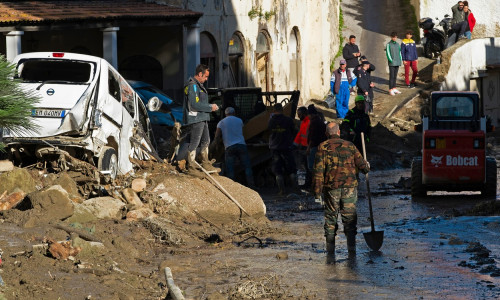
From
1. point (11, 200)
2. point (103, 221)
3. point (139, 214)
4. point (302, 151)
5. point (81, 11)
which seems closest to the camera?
point (103, 221)

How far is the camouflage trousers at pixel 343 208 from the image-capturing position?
492 inches

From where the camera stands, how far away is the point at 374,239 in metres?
12.7

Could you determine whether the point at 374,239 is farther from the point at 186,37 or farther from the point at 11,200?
the point at 186,37

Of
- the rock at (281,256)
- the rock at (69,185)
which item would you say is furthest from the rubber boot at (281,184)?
the rock at (281,256)

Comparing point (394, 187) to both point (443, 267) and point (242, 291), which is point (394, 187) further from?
point (242, 291)

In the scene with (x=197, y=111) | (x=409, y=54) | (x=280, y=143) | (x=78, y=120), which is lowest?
(x=280, y=143)

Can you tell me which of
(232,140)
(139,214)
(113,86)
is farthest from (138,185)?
(232,140)

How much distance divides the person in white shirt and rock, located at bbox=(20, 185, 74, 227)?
6.46 m

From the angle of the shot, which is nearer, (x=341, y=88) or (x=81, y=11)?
(x=81, y=11)

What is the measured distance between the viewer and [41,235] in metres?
12.2

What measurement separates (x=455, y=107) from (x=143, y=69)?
1339cm

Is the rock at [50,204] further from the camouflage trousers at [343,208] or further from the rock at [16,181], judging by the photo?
the camouflage trousers at [343,208]

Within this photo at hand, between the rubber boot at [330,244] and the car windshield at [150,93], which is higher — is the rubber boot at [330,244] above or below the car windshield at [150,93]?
below

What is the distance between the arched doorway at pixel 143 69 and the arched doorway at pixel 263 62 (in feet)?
18.5
